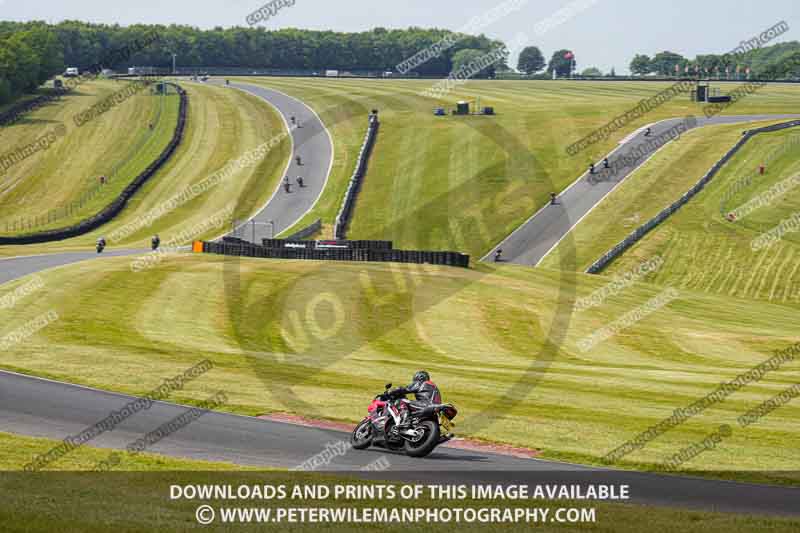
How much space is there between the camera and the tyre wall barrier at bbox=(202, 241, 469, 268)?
62594mm

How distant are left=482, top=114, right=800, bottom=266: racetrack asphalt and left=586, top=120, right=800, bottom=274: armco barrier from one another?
17.2 ft

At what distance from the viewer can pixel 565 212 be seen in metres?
93.2

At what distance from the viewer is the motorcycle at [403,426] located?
73.9 feet

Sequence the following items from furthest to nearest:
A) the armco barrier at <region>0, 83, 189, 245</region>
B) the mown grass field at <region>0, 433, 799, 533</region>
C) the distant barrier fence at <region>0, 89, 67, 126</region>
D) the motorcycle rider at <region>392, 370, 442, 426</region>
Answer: the distant barrier fence at <region>0, 89, 67, 126</region>, the armco barrier at <region>0, 83, 189, 245</region>, the motorcycle rider at <region>392, 370, 442, 426</region>, the mown grass field at <region>0, 433, 799, 533</region>

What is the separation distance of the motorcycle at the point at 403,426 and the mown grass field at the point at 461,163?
62789mm

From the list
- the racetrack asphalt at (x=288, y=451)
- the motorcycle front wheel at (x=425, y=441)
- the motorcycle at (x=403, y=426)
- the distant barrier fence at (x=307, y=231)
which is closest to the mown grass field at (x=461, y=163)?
the distant barrier fence at (x=307, y=231)

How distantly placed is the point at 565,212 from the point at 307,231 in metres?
23.6

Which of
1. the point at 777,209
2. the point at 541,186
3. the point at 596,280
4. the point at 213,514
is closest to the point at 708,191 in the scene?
the point at 777,209

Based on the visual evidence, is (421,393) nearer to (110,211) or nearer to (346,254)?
(346,254)

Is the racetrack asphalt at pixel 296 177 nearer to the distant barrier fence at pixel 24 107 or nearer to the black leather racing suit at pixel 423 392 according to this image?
the distant barrier fence at pixel 24 107

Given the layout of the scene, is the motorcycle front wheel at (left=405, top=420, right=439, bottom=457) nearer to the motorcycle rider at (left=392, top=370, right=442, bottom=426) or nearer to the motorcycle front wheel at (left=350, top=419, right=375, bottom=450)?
the motorcycle rider at (left=392, top=370, right=442, bottom=426)

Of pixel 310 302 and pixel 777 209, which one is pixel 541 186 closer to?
pixel 777 209

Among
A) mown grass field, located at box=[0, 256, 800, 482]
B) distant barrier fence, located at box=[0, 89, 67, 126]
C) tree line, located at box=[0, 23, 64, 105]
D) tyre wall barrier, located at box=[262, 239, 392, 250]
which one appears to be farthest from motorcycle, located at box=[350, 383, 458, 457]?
tree line, located at box=[0, 23, 64, 105]

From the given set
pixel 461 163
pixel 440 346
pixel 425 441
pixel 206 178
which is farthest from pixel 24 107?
pixel 425 441
